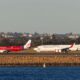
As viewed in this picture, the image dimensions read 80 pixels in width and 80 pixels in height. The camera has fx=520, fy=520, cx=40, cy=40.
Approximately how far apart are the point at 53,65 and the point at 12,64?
7205 mm

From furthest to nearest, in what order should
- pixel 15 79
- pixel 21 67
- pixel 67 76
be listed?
pixel 21 67 → pixel 67 76 → pixel 15 79

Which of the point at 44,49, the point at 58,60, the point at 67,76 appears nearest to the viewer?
the point at 67,76

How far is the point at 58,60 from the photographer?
9488 cm

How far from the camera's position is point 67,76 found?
70125 mm

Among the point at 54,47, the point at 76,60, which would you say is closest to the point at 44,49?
the point at 54,47

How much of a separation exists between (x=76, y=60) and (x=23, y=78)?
30.3 m

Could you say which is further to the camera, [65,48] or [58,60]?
[65,48]

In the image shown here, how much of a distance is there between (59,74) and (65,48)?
8780cm

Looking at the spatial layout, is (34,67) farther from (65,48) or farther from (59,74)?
(65,48)

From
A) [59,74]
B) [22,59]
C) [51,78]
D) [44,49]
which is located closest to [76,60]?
[22,59]

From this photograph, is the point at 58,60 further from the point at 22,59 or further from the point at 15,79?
the point at 15,79

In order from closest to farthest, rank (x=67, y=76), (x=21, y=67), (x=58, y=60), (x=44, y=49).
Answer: (x=67, y=76) → (x=21, y=67) → (x=58, y=60) → (x=44, y=49)

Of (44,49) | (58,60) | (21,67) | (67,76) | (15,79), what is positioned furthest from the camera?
(44,49)

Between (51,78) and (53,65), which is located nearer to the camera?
(51,78)
